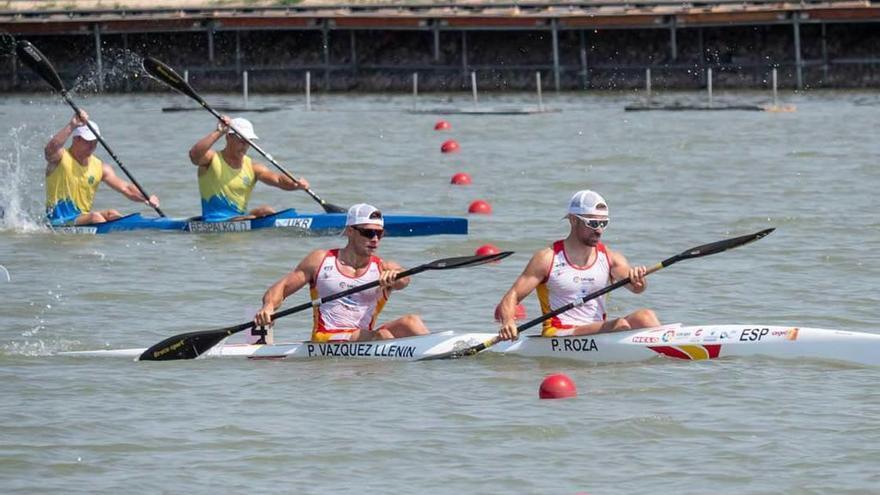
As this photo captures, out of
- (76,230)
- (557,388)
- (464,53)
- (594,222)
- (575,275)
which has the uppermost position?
(464,53)

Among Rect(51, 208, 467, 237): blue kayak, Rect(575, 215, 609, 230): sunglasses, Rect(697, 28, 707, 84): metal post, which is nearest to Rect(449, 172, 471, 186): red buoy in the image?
Rect(51, 208, 467, 237): blue kayak

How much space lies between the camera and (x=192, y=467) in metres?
10.1

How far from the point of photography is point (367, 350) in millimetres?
12680

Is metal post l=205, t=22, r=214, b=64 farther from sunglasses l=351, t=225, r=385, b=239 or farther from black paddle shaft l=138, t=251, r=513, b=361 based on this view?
sunglasses l=351, t=225, r=385, b=239

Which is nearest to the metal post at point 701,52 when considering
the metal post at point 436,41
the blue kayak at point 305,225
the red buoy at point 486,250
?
the metal post at point 436,41

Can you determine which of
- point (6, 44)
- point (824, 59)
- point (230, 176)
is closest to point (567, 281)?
point (230, 176)

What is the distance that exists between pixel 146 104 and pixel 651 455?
4336 cm

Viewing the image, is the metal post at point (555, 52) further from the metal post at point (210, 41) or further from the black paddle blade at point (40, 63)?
the black paddle blade at point (40, 63)

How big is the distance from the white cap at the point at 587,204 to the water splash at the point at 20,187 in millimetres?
10260

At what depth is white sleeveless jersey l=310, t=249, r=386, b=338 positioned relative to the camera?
12.6m

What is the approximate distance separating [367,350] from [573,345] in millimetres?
1457

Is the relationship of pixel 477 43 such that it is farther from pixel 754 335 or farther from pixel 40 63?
pixel 754 335

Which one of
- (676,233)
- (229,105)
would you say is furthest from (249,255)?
(229,105)

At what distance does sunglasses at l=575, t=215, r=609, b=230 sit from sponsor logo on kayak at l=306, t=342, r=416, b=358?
1.53 meters
